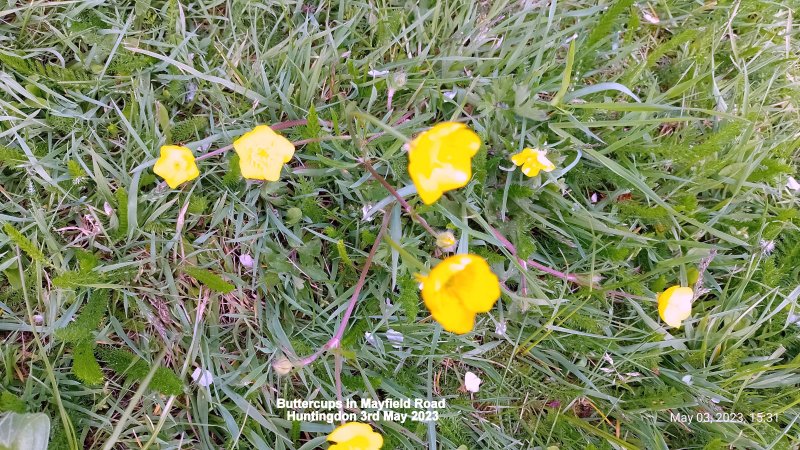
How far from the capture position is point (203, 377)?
2189 mm

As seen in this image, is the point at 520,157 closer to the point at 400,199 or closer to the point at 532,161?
the point at 532,161

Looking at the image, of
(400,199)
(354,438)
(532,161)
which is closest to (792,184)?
(532,161)

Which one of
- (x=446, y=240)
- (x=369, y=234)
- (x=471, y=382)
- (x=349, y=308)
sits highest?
(x=446, y=240)

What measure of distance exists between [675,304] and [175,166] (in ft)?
6.65

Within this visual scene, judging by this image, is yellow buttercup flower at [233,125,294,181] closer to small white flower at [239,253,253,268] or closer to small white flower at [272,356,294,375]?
small white flower at [239,253,253,268]

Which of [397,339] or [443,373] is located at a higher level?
[397,339]

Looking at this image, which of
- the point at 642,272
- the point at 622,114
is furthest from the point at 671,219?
the point at 622,114

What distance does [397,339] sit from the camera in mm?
2301

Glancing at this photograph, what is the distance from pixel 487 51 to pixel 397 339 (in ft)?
4.38

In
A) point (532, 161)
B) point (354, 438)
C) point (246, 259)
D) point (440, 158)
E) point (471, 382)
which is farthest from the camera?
point (471, 382)

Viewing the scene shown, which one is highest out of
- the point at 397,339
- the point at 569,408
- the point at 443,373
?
the point at 397,339

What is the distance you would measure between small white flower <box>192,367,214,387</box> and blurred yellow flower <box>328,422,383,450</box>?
585 millimetres

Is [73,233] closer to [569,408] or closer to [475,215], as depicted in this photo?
[475,215]

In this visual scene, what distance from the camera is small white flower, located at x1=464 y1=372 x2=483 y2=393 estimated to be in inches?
94.0
